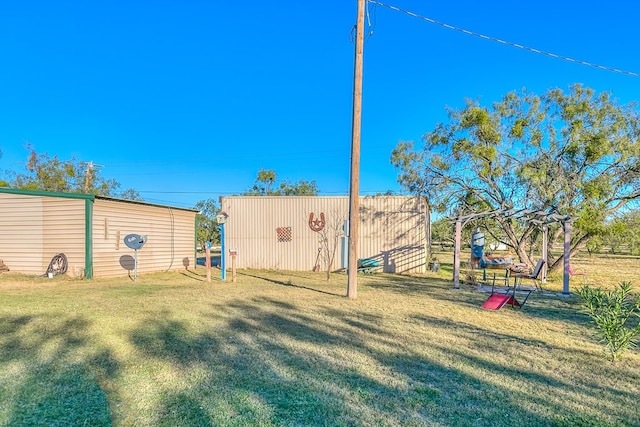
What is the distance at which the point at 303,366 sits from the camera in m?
3.51

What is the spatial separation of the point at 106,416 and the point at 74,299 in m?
5.18

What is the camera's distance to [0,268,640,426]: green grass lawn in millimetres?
2576

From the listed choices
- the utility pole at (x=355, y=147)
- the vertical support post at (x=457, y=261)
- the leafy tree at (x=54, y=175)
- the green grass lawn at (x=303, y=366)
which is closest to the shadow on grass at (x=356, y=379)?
the green grass lawn at (x=303, y=366)

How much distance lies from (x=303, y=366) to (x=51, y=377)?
6.68 ft

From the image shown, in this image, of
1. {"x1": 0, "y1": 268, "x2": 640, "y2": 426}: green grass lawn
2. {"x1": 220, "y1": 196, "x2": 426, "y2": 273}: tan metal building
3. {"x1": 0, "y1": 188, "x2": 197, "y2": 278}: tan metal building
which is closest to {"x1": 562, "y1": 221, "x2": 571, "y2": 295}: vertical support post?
{"x1": 0, "y1": 268, "x2": 640, "y2": 426}: green grass lawn

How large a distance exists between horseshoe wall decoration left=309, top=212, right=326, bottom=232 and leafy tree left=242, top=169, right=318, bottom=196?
56.9ft

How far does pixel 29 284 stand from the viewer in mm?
8828

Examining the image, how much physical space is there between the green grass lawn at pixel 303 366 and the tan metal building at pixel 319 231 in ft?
22.1

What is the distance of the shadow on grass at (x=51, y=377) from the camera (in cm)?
249

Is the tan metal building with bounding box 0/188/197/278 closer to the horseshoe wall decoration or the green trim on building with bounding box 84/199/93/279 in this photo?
the green trim on building with bounding box 84/199/93/279

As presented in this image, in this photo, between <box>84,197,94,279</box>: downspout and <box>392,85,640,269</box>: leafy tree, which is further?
<box>392,85,640,269</box>: leafy tree

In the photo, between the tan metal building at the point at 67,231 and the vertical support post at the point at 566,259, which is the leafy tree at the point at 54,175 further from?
the vertical support post at the point at 566,259

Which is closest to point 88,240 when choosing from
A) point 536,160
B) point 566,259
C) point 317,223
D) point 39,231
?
point 39,231

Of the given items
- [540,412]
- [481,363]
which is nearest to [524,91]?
[481,363]
